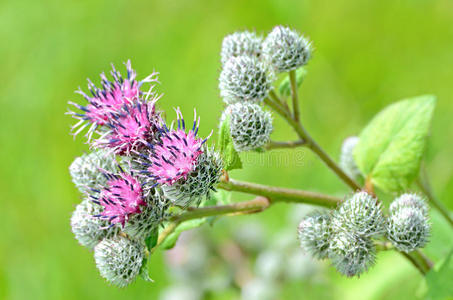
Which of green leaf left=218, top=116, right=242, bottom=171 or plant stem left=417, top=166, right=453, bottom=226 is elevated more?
green leaf left=218, top=116, right=242, bottom=171

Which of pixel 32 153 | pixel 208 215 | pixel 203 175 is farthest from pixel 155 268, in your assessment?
pixel 203 175

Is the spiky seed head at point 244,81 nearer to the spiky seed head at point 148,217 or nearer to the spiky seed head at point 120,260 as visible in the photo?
the spiky seed head at point 148,217

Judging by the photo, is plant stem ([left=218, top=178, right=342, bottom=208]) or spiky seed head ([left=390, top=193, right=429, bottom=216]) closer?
spiky seed head ([left=390, top=193, right=429, bottom=216])

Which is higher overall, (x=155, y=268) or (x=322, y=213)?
(x=322, y=213)

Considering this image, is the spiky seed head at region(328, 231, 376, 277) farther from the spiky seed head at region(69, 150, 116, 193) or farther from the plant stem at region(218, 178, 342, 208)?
the spiky seed head at region(69, 150, 116, 193)

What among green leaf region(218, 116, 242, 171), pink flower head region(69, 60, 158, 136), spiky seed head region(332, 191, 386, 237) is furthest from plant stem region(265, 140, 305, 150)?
pink flower head region(69, 60, 158, 136)

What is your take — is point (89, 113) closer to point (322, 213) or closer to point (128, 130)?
point (128, 130)
